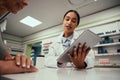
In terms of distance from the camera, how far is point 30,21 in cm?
572

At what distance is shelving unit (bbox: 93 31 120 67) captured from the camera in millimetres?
3774

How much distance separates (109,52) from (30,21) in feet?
13.3

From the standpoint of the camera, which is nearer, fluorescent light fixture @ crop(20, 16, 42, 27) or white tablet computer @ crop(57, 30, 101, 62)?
white tablet computer @ crop(57, 30, 101, 62)

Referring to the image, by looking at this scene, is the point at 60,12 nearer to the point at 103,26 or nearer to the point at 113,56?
the point at 103,26

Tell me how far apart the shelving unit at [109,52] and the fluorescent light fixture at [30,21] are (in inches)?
134

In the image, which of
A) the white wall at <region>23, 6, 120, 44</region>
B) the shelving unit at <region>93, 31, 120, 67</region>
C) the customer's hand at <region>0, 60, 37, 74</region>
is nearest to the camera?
the customer's hand at <region>0, 60, 37, 74</region>

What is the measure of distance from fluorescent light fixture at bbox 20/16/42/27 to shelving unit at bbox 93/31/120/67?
11.1 ft

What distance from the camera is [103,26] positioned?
4.34 m

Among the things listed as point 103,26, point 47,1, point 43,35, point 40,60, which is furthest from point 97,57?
point 43,35

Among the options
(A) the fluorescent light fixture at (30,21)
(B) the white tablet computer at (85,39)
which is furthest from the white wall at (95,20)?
(B) the white tablet computer at (85,39)

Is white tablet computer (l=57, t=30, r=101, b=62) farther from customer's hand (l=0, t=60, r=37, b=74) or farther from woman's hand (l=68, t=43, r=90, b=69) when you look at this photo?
customer's hand (l=0, t=60, r=37, b=74)

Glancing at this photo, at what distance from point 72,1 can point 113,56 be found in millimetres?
2458

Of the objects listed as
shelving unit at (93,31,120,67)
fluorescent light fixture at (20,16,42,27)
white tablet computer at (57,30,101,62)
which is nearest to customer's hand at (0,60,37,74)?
white tablet computer at (57,30,101,62)

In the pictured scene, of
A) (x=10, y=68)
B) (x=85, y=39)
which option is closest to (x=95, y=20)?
(x=85, y=39)
